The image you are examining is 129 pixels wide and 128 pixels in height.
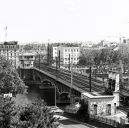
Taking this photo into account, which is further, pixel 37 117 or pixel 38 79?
pixel 38 79

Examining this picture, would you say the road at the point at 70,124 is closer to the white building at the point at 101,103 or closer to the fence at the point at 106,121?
the fence at the point at 106,121

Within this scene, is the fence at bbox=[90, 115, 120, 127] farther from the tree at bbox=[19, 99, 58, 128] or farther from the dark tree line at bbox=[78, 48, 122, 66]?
the dark tree line at bbox=[78, 48, 122, 66]

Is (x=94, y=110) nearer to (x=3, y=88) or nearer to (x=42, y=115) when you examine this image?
(x=3, y=88)

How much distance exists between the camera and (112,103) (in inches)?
1409

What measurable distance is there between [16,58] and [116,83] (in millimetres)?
89791

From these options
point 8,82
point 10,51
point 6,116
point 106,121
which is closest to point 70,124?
point 106,121

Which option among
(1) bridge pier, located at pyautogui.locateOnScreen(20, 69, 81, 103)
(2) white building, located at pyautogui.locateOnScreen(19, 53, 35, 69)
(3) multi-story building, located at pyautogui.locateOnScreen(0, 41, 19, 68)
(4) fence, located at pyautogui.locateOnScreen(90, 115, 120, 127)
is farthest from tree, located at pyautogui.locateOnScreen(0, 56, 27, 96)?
(3) multi-story building, located at pyautogui.locateOnScreen(0, 41, 19, 68)

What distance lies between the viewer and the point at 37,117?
1944 cm

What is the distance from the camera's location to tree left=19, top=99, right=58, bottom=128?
1905 cm

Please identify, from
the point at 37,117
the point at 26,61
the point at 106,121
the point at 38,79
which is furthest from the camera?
the point at 26,61

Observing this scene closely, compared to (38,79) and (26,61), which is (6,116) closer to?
(38,79)

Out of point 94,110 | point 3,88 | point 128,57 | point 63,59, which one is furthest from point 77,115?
point 63,59

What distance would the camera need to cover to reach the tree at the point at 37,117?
750 inches

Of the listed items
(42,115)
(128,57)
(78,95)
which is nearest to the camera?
(42,115)
